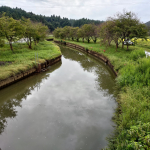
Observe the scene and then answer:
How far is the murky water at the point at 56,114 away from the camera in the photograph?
4910 mm

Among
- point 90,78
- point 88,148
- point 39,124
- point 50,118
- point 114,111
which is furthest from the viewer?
point 90,78

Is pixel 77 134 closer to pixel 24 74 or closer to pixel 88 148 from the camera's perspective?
pixel 88 148

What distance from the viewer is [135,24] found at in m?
17.1

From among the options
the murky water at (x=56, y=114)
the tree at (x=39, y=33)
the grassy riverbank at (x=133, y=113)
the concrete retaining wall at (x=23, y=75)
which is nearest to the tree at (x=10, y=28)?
the tree at (x=39, y=33)

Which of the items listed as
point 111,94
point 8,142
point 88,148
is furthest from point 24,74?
point 88,148

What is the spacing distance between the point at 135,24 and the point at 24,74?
16.6m

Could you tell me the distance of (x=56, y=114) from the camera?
6492 millimetres

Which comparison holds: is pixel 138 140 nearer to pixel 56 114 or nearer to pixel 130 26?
pixel 56 114

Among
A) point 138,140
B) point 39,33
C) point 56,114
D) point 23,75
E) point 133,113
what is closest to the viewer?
point 138,140

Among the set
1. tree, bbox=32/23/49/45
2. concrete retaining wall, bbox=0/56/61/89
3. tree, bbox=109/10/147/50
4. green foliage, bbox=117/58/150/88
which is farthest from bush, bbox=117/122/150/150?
tree, bbox=32/23/49/45

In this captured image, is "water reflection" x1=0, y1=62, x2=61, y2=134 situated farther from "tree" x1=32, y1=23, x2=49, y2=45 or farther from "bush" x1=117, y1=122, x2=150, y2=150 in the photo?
"tree" x1=32, y1=23, x2=49, y2=45

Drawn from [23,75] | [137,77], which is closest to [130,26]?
[137,77]

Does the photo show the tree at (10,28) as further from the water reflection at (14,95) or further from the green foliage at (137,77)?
the green foliage at (137,77)

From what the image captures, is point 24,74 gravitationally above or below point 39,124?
above
